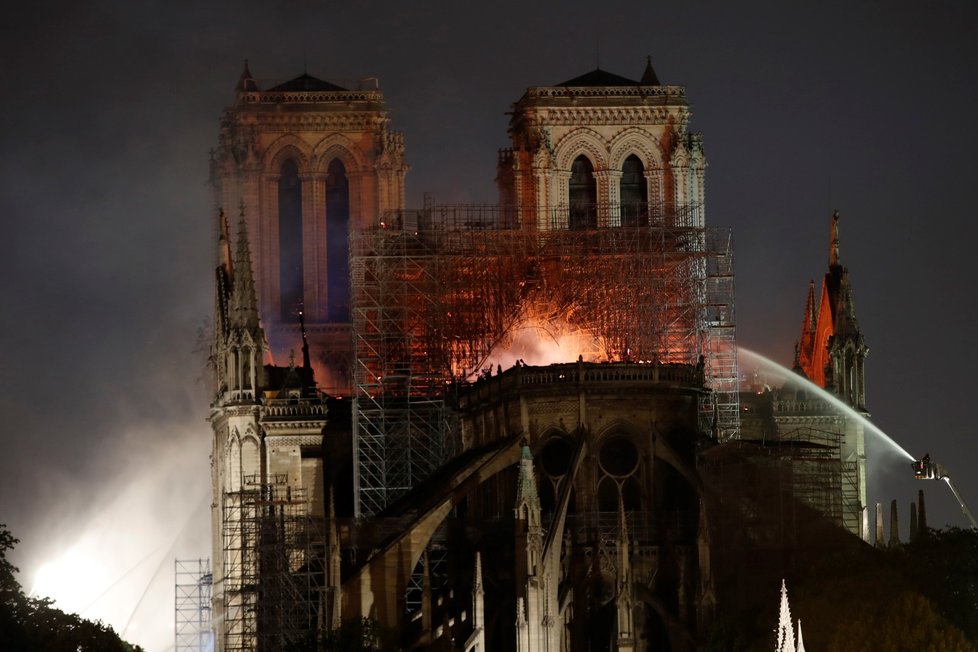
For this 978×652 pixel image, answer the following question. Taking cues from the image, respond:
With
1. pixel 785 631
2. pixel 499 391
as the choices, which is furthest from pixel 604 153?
pixel 785 631

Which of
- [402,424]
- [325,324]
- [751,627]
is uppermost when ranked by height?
[325,324]

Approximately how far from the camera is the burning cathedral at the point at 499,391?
100 metres

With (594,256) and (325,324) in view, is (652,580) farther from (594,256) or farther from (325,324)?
(325,324)

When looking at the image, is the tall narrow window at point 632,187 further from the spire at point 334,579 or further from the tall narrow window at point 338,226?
the spire at point 334,579

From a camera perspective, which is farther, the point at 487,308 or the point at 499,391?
the point at 487,308

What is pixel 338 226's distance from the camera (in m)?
128

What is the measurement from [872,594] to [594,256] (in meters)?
25.4

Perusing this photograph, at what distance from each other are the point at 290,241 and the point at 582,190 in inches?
513

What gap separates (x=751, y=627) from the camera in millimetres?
94188

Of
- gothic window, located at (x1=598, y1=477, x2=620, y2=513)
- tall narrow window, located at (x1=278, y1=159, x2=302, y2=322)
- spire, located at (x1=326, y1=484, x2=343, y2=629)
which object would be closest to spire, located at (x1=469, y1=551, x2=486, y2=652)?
spire, located at (x1=326, y1=484, x2=343, y2=629)

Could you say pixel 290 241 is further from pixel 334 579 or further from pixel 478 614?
pixel 478 614

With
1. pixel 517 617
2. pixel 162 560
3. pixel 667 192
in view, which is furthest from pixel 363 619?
pixel 162 560

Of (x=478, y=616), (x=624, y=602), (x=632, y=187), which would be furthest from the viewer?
(x=632, y=187)

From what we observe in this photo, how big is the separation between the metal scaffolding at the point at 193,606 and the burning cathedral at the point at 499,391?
3502 millimetres
